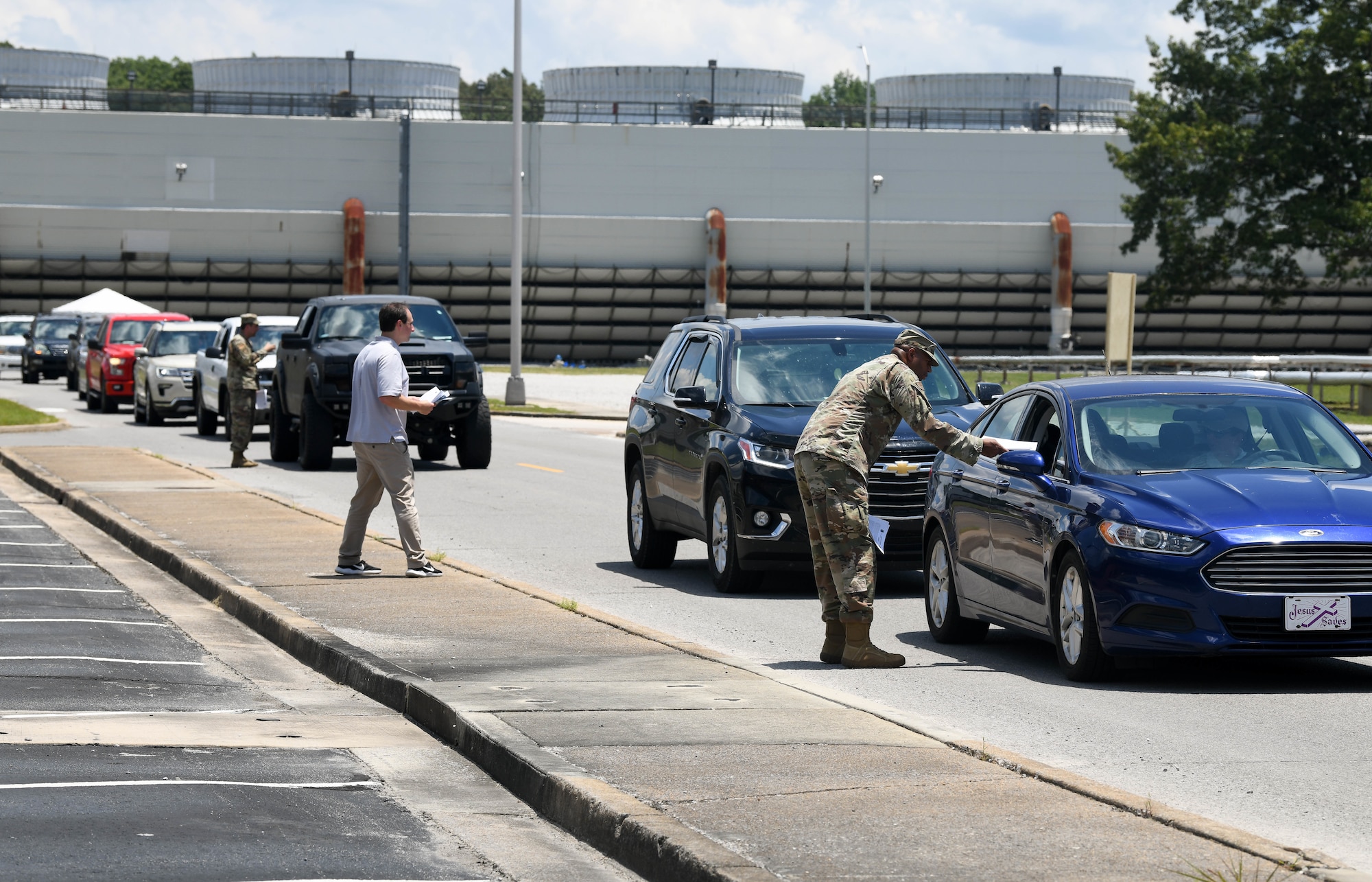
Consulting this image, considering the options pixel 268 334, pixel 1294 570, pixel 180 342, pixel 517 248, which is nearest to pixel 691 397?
pixel 1294 570

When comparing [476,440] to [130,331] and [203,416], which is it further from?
[130,331]

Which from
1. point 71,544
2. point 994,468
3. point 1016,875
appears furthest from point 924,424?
point 71,544

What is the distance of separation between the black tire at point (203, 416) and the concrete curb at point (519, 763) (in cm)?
1983

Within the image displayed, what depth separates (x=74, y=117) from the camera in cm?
7038

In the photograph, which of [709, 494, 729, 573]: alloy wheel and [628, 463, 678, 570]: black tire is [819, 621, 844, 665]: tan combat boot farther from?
[628, 463, 678, 570]: black tire

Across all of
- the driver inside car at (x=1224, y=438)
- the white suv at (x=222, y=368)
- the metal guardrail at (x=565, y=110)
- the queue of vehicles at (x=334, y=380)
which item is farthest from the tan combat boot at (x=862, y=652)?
the metal guardrail at (x=565, y=110)

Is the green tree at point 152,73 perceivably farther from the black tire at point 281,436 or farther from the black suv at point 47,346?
the black tire at point 281,436

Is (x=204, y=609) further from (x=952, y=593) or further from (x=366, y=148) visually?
(x=366, y=148)

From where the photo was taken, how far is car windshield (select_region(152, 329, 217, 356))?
37000 millimetres

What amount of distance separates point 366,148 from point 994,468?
62614mm

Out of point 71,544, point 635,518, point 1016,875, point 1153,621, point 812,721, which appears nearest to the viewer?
point 1016,875

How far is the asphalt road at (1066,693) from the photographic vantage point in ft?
23.6

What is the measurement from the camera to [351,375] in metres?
25.2

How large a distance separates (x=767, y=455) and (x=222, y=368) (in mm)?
19860
